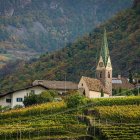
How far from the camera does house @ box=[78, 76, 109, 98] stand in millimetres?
121062

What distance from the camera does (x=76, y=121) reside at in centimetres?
10106

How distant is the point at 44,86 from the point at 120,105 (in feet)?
75.1

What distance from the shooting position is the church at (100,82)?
12162cm

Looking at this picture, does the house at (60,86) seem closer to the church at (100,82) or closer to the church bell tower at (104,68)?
the church at (100,82)

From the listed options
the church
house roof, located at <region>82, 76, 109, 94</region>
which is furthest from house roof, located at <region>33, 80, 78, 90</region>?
the church

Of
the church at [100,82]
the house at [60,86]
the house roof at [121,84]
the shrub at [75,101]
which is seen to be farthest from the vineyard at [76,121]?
the house roof at [121,84]

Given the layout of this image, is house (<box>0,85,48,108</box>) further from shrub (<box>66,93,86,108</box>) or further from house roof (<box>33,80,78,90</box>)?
shrub (<box>66,93,86,108</box>)

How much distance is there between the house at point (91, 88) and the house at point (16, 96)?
22.3ft

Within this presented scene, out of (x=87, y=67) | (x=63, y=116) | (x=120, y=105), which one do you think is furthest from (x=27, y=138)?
(x=87, y=67)

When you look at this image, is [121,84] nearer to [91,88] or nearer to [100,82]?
[100,82]

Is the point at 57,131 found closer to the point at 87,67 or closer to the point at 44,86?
the point at 44,86

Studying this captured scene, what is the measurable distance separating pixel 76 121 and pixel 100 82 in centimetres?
2751

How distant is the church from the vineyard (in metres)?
13.3

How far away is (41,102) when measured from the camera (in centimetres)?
11506
